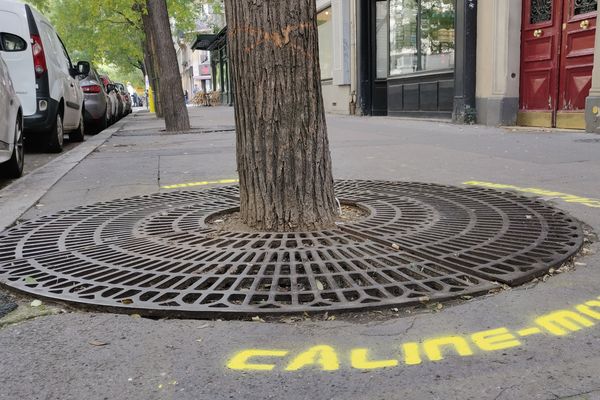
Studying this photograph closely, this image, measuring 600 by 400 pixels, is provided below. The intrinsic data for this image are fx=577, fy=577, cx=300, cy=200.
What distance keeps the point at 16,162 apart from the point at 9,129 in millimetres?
508

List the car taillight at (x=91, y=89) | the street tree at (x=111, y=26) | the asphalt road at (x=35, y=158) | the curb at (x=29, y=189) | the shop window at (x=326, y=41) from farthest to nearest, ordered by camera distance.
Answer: the street tree at (x=111, y=26) < the shop window at (x=326, y=41) < the car taillight at (x=91, y=89) < the asphalt road at (x=35, y=158) < the curb at (x=29, y=189)

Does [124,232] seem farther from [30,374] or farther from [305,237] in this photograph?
[30,374]

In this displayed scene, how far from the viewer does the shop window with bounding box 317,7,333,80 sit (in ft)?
60.7

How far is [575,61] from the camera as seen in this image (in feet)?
29.7

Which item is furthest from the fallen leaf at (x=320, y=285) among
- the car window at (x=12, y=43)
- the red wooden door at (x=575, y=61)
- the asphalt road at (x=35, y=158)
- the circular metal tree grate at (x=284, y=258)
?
the red wooden door at (x=575, y=61)

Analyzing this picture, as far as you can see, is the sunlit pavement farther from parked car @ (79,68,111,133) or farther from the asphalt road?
parked car @ (79,68,111,133)

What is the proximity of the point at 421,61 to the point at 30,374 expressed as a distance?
1265 cm

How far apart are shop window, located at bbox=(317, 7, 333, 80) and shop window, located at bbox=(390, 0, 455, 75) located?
3.88m

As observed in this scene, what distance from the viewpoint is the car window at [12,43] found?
25.6 feet

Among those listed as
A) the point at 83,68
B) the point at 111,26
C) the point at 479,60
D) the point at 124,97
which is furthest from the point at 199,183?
the point at 124,97

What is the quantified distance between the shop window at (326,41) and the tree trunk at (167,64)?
7.05 m

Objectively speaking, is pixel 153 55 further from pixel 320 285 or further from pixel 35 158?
pixel 320 285

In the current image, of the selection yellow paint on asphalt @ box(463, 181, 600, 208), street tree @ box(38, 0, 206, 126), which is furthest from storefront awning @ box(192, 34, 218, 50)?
yellow paint on asphalt @ box(463, 181, 600, 208)

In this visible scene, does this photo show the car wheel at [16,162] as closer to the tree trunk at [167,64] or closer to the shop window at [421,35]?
the tree trunk at [167,64]
